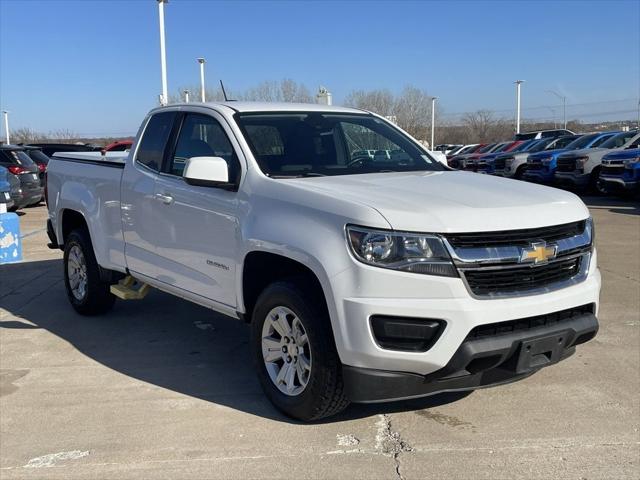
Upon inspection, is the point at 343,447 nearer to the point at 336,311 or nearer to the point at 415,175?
the point at 336,311

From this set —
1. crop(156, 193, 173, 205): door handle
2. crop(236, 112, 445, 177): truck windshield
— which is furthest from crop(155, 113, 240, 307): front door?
crop(236, 112, 445, 177): truck windshield

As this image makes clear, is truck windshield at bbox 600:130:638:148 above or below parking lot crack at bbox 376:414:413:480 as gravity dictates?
above

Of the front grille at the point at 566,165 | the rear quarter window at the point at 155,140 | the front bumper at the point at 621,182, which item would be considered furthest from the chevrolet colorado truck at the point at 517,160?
the rear quarter window at the point at 155,140

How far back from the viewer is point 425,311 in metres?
3.23

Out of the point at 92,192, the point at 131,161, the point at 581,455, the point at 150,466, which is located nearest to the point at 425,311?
the point at 581,455

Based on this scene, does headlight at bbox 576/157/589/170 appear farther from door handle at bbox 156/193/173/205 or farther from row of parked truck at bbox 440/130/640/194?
door handle at bbox 156/193/173/205

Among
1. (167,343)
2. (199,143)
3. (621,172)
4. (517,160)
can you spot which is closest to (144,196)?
(199,143)

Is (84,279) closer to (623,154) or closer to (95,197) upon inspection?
(95,197)

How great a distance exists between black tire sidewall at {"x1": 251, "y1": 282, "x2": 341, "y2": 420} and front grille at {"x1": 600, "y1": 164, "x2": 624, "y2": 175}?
15.0 metres

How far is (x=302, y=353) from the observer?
3766 millimetres

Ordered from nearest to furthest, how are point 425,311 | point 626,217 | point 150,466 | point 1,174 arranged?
1. point 425,311
2. point 150,466
3. point 1,174
4. point 626,217

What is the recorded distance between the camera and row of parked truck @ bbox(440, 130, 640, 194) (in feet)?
53.5

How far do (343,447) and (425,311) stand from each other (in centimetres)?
98

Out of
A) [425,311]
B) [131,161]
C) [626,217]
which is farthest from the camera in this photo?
[626,217]
